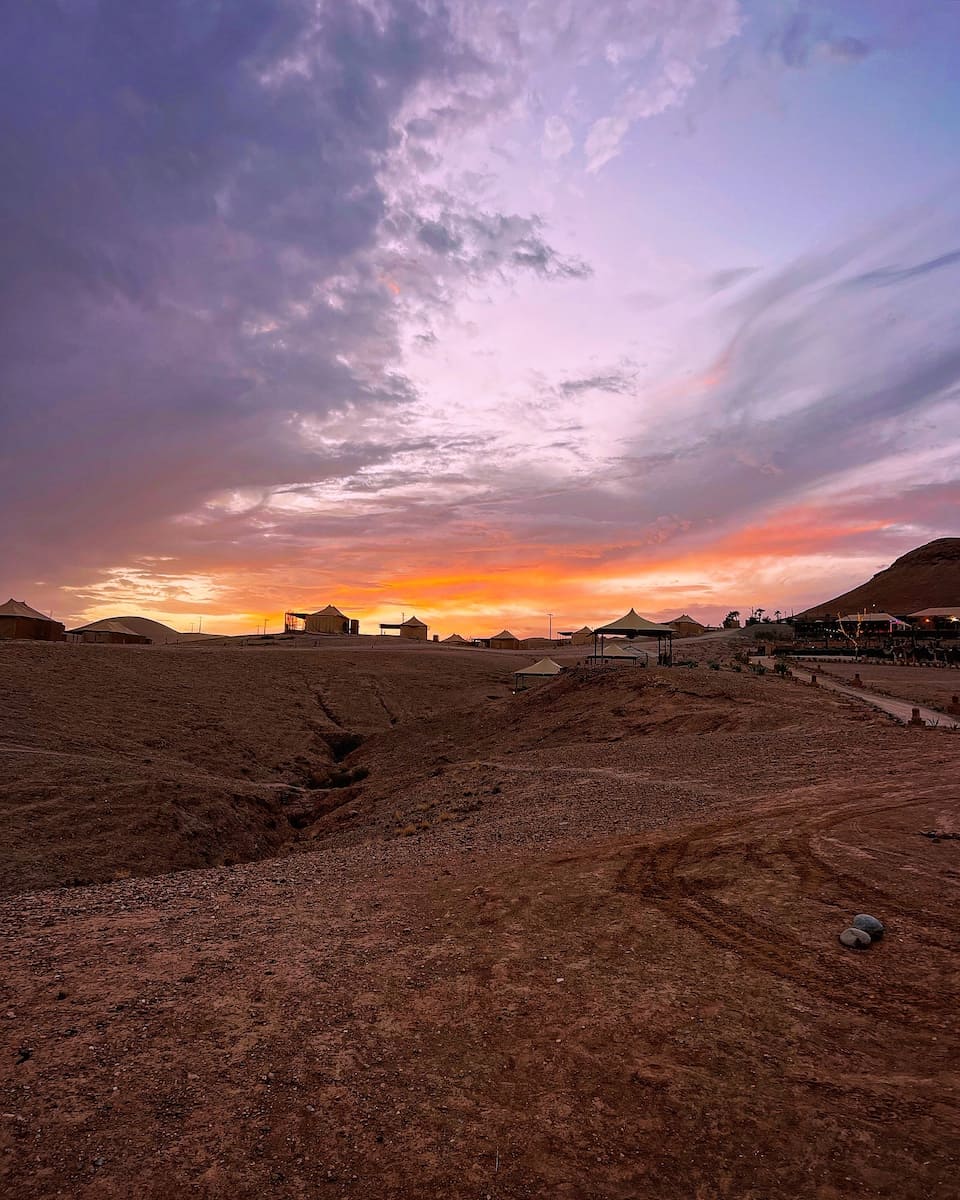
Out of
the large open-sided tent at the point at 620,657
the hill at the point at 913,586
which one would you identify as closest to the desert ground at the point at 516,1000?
the large open-sided tent at the point at 620,657

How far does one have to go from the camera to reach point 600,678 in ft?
102

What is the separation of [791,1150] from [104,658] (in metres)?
39.6

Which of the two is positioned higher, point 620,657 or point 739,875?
point 620,657

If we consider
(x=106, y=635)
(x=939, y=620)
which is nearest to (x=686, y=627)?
(x=939, y=620)

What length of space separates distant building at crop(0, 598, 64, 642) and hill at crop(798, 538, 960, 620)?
11594 cm

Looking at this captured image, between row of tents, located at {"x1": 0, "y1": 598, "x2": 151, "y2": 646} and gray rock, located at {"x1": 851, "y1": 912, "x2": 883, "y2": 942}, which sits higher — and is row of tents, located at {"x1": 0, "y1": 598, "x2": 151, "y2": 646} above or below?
above

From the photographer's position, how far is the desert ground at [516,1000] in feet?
12.9

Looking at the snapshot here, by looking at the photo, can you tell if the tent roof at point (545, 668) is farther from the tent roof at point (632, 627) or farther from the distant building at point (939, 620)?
the distant building at point (939, 620)

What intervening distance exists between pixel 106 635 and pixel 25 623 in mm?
10348

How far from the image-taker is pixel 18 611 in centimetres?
4900

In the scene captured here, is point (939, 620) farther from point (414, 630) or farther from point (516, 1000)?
point (516, 1000)

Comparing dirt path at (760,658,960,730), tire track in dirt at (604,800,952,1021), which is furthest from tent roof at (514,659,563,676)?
tire track in dirt at (604,800,952,1021)

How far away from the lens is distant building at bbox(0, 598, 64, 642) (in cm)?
4784

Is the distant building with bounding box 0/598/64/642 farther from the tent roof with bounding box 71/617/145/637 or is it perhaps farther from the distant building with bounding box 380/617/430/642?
the distant building with bounding box 380/617/430/642
